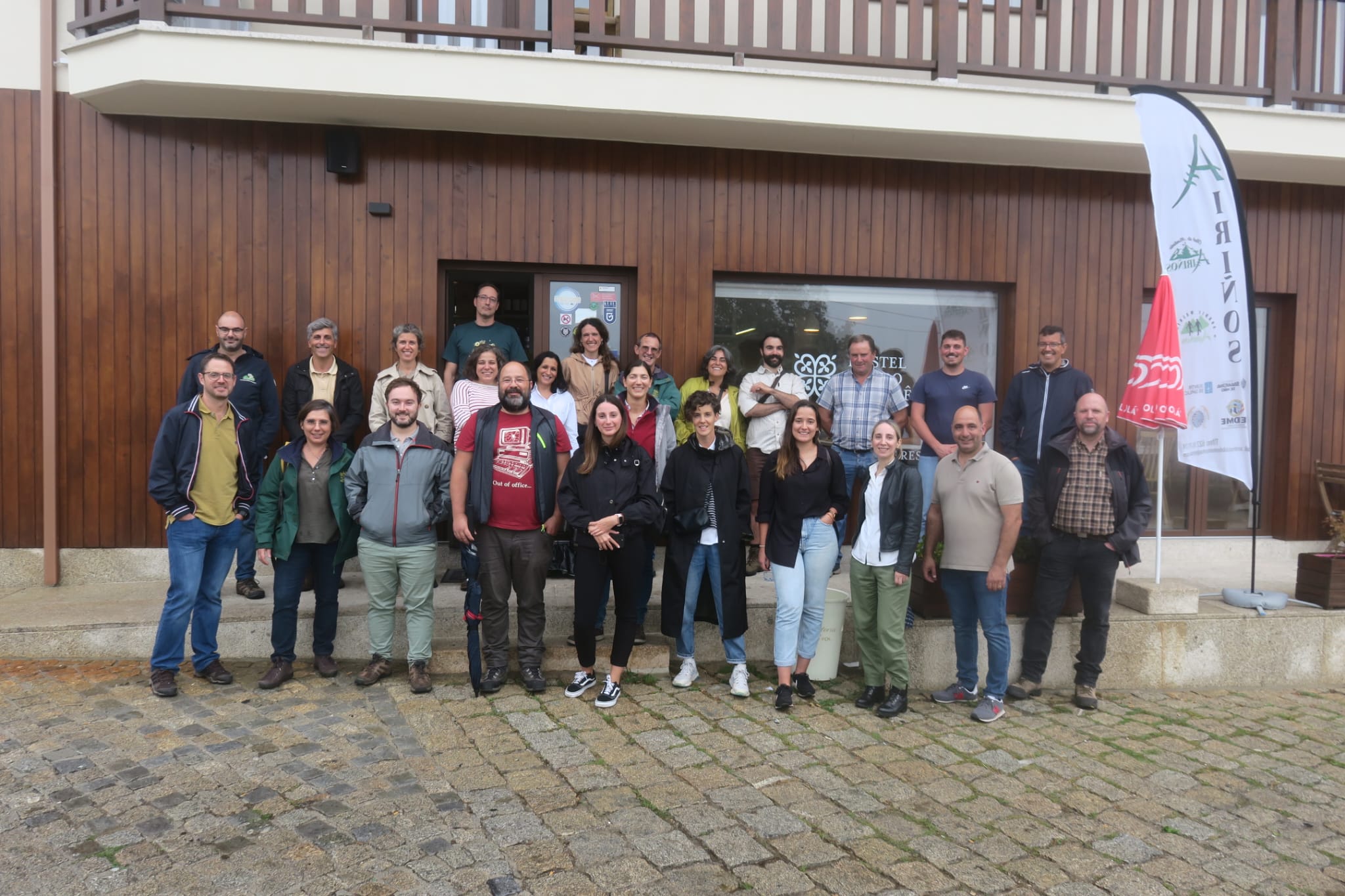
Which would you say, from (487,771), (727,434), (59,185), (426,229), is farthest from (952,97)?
(59,185)

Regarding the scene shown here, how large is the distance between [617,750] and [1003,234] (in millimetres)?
5800

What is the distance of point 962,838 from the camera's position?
3602 mm

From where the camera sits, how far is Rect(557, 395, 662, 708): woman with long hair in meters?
5.02

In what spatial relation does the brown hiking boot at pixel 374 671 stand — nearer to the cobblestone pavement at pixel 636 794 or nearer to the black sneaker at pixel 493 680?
the cobblestone pavement at pixel 636 794

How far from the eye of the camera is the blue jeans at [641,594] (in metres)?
5.25

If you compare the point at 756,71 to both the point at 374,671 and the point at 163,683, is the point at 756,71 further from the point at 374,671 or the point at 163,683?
the point at 163,683

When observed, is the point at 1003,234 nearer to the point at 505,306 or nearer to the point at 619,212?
the point at 619,212

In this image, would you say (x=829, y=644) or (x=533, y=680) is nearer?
(x=533, y=680)

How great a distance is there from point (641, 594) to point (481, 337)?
2420mm

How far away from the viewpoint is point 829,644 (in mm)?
5512

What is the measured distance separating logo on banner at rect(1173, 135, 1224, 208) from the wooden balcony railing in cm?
133

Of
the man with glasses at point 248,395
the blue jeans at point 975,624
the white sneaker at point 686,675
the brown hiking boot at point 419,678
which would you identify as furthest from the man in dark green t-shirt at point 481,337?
the blue jeans at point 975,624

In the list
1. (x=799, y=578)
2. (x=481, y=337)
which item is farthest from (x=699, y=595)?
(x=481, y=337)

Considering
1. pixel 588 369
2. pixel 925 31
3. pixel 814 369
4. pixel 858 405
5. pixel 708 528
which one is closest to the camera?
pixel 708 528
